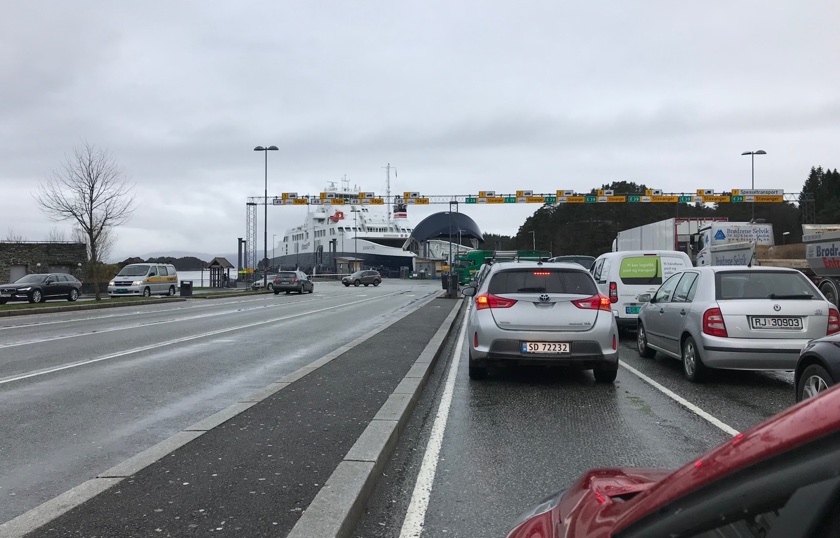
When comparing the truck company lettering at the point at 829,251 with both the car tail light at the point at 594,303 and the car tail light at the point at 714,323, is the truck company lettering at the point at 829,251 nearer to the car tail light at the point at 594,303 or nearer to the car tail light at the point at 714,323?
the car tail light at the point at 714,323

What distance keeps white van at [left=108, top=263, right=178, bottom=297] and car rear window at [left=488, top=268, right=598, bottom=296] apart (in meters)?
28.6

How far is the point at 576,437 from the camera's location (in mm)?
5469

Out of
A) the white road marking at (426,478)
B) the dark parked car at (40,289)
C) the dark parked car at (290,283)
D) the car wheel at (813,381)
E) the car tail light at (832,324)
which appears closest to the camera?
the white road marking at (426,478)

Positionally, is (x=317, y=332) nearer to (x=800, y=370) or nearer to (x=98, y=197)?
(x=800, y=370)

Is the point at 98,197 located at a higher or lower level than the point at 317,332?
higher

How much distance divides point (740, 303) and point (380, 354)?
5.11 metres

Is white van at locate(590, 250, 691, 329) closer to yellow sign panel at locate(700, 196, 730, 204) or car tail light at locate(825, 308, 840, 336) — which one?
car tail light at locate(825, 308, 840, 336)

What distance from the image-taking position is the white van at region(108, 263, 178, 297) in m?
32.0

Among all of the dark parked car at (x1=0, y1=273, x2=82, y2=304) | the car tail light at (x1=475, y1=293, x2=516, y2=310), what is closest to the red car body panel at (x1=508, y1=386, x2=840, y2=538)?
the car tail light at (x1=475, y1=293, x2=516, y2=310)

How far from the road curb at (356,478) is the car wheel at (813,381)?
3.40 meters

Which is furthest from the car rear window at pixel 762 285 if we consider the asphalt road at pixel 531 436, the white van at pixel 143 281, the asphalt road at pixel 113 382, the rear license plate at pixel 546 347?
the white van at pixel 143 281

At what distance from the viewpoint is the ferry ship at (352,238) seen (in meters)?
90.5

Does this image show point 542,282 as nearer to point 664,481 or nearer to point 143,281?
point 664,481

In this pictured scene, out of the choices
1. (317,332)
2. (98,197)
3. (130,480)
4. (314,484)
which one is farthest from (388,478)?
(98,197)
